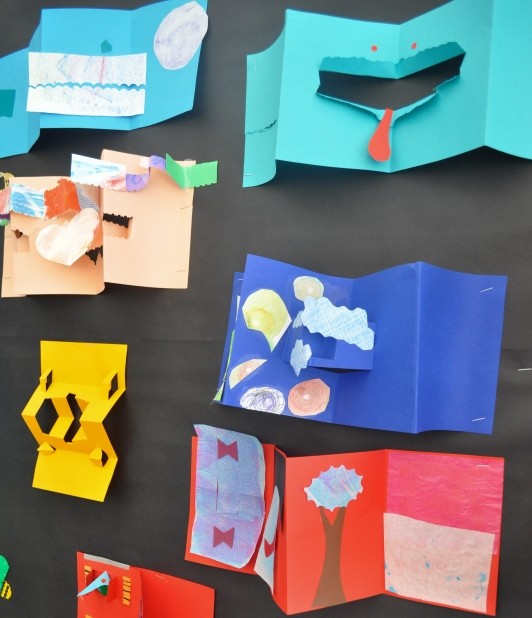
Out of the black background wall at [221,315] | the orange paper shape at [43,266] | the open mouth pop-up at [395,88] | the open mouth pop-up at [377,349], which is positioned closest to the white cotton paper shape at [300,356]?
the open mouth pop-up at [377,349]

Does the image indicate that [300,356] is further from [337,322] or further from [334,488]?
[334,488]

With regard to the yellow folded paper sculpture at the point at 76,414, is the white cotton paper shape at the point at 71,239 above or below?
above

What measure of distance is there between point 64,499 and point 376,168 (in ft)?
2.22

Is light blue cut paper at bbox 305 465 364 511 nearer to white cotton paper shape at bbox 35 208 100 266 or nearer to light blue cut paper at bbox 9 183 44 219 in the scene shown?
white cotton paper shape at bbox 35 208 100 266

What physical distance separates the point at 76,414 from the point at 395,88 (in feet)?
2.10

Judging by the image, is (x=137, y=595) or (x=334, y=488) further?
(x=137, y=595)

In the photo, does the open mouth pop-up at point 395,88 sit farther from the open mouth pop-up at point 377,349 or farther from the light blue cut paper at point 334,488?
the light blue cut paper at point 334,488

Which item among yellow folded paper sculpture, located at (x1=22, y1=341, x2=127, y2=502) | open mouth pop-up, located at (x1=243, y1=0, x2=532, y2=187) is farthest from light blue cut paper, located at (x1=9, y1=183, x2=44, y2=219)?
open mouth pop-up, located at (x1=243, y1=0, x2=532, y2=187)

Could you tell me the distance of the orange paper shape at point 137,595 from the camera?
2.65ft

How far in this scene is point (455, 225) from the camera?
26.1 inches

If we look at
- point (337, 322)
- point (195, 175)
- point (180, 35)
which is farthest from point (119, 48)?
point (337, 322)

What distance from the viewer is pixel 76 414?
88 centimetres

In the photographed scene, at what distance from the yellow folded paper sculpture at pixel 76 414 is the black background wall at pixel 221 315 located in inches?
0.8

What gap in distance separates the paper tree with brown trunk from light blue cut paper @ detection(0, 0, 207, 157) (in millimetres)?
526
